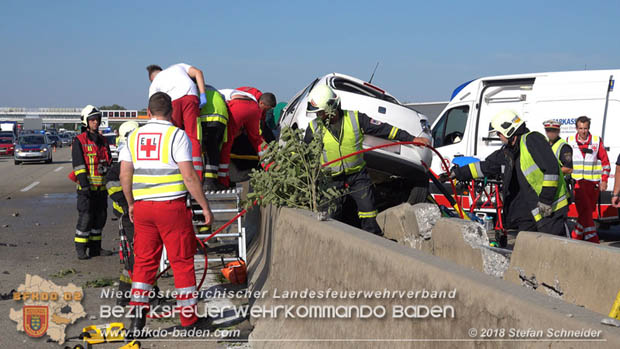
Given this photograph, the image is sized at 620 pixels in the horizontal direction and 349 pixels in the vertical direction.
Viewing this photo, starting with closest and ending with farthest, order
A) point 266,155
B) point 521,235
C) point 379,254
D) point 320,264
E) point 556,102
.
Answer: point 379,254 → point 320,264 → point 521,235 → point 266,155 → point 556,102

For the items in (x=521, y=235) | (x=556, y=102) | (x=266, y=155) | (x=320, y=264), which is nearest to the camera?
(x=320, y=264)

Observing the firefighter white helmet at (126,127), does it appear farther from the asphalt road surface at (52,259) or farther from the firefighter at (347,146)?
the firefighter at (347,146)

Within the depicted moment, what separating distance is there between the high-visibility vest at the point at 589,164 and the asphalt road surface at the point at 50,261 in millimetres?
5780

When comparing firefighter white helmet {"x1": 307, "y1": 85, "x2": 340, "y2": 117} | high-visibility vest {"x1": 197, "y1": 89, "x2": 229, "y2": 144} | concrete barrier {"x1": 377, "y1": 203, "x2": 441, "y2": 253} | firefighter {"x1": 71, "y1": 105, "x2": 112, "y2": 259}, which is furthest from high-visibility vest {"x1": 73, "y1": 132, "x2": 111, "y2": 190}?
concrete barrier {"x1": 377, "y1": 203, "x2": 441, "y2": 253}

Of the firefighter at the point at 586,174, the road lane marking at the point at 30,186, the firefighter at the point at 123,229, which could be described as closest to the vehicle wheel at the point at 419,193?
the firefighter at the point at 586,174

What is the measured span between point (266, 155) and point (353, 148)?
1.31m

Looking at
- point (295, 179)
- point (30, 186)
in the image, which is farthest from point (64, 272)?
point (30, 186)

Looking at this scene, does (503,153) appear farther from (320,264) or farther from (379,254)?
(379,254)

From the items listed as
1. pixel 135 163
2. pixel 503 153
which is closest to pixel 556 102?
pixel 503 153

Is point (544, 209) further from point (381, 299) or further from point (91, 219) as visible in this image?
point (91, 219)

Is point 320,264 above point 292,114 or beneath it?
beneath

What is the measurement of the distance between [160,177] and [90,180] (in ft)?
15.5

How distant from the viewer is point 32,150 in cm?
3797

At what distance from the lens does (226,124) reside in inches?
382
